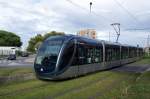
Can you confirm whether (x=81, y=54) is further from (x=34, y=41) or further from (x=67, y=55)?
(x=34, y=41)

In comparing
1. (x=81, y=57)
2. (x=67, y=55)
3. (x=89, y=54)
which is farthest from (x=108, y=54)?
(x=67, y=55)

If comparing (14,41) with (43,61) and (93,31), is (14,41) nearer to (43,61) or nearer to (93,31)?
(93,31)

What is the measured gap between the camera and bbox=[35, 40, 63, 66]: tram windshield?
60.5 feet

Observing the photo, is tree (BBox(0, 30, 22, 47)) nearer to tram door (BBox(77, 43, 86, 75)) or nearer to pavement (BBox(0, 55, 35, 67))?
pavement (BBox(0, 55, 35, 67))

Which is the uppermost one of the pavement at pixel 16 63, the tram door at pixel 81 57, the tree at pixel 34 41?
the tree at pixel 34 41

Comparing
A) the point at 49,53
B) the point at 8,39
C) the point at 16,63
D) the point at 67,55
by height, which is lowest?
the point at 16,63

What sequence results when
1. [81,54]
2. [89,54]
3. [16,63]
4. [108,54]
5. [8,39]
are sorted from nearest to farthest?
1. [81,54]
2. [89,54]
3. [108,54]
4. [16,63]
5. [8,39]

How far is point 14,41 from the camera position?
438 feet

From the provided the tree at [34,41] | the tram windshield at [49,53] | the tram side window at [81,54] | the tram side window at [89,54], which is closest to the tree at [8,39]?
the tree at [34,41]

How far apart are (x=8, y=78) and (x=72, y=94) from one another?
678cm

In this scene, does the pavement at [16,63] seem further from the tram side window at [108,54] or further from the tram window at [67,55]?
the tram window at [67,55]

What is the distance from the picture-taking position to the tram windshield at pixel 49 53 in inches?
725

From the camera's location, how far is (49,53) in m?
18.8

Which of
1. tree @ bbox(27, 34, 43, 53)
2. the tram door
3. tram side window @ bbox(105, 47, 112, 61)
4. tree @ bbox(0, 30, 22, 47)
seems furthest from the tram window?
tree @ bbox(0, 30, 22, 47)
